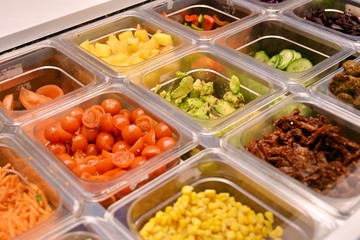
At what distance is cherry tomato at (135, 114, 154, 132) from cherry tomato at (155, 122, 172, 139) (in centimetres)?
5

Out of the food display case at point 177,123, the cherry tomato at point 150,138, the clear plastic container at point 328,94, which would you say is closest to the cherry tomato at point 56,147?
the food display case at point 177,123

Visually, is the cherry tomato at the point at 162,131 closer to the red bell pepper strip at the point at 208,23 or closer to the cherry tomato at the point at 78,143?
the cherry tomato at the point at 78,143

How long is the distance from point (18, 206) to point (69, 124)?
401 mm

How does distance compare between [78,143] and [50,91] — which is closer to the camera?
[78,143]

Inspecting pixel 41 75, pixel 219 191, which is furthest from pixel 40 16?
pixel 219 191

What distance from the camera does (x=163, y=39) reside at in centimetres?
267

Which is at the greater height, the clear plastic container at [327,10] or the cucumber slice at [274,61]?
the clear plastic container at [327,10]

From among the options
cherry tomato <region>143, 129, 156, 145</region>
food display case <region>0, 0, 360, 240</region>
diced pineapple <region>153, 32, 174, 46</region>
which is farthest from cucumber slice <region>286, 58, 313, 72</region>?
cherry tomato <region>143, 129, 156, 145</region>

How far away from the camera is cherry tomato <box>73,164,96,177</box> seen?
72.7 inches

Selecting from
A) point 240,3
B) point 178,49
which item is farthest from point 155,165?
point 240,3

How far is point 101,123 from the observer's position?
210cm

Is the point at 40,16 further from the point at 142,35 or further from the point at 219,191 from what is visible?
the point at 219,191

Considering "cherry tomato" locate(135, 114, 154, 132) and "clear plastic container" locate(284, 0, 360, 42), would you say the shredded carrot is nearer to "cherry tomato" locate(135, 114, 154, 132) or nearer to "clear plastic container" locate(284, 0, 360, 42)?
"cherry tomato" locate(135, 114, 154, 132)

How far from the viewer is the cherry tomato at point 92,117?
2.08 m
